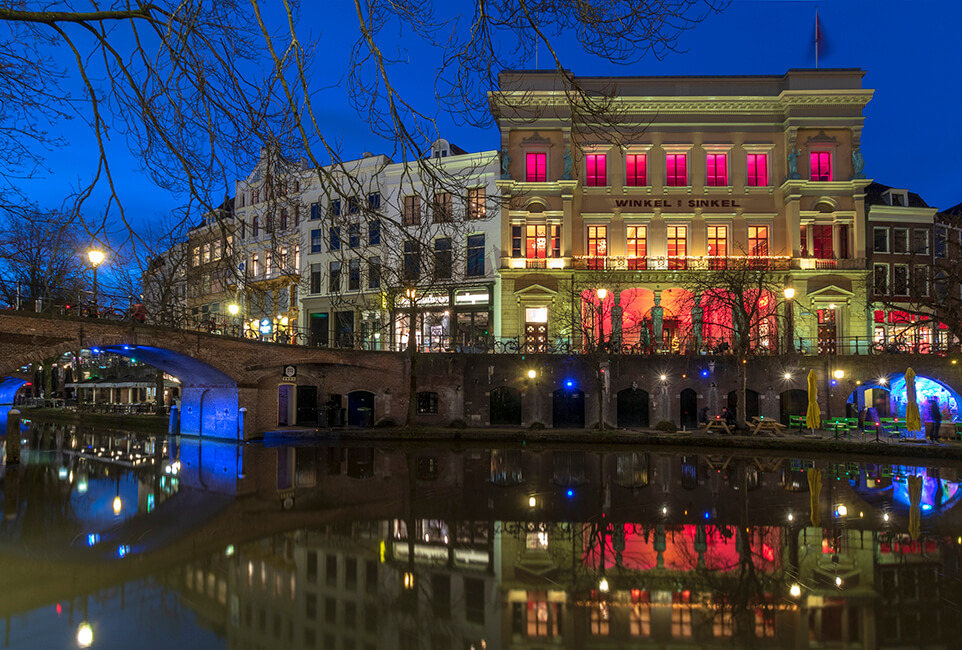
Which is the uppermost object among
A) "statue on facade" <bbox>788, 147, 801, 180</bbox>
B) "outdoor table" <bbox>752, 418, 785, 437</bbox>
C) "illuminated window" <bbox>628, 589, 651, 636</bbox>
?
"statue on facade" <bbox>788, 147, 801, 180</bbox>

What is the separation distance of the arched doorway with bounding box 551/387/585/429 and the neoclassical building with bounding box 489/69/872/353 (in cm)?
366

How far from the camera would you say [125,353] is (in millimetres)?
27062

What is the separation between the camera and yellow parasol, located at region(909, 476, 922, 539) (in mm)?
11539

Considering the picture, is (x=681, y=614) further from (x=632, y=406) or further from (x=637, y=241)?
(x=637, y=241)

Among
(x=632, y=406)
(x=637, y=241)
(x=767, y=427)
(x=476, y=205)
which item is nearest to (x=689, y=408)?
(x=632, y=406)

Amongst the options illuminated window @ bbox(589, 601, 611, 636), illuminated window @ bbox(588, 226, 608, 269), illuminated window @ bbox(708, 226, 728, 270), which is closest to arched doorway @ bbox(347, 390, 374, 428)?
illuminated window @ bbox(588, 226, 608, 269)

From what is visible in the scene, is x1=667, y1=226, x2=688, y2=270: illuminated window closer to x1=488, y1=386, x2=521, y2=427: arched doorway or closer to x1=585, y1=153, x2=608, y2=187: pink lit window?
x1=585, y1=153, x2=608, y2=187: pink lit window

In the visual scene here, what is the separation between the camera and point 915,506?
13.7m

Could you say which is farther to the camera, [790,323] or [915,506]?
[790,323]

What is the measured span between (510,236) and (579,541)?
28479 millimetres

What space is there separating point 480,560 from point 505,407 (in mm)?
23789

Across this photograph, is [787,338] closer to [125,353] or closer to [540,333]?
[540,333]

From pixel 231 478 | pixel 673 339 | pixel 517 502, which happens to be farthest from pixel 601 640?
pixel 673 339

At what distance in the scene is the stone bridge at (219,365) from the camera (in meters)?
20.1
